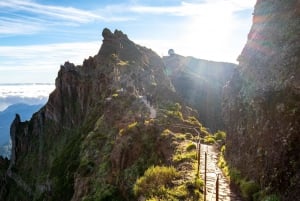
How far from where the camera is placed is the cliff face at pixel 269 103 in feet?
55.0

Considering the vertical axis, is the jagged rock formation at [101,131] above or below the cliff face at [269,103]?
below

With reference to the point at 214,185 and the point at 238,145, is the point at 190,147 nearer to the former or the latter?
the point at 238,145

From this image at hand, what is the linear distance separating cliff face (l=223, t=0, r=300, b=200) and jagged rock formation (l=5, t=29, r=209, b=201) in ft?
16.0

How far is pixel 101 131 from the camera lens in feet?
194

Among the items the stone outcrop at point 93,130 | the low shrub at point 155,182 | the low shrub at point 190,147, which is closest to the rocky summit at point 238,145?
the low shrub at point 155,182

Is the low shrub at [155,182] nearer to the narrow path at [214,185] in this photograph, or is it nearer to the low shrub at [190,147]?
the narrow path at [214,185]

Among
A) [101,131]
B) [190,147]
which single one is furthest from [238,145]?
[101,131]

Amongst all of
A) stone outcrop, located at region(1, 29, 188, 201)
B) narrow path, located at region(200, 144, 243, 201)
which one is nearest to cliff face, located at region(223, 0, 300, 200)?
narrow path, located at region(200, 144, 243, 201)

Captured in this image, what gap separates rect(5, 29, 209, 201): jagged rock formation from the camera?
1414 inches

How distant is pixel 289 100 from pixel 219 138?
29261 mm

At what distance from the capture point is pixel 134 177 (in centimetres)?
3108

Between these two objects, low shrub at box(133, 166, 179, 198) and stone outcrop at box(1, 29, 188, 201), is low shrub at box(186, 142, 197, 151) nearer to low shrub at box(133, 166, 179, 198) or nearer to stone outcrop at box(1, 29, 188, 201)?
stone outcrop at box(1, 29, 188, 201)

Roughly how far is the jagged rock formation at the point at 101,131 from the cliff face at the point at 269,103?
4890 millimetres

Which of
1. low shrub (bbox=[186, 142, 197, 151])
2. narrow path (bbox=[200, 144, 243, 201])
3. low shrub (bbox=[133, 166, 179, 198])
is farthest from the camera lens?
low shrub (bbox=[186, 142, 197, 151])
